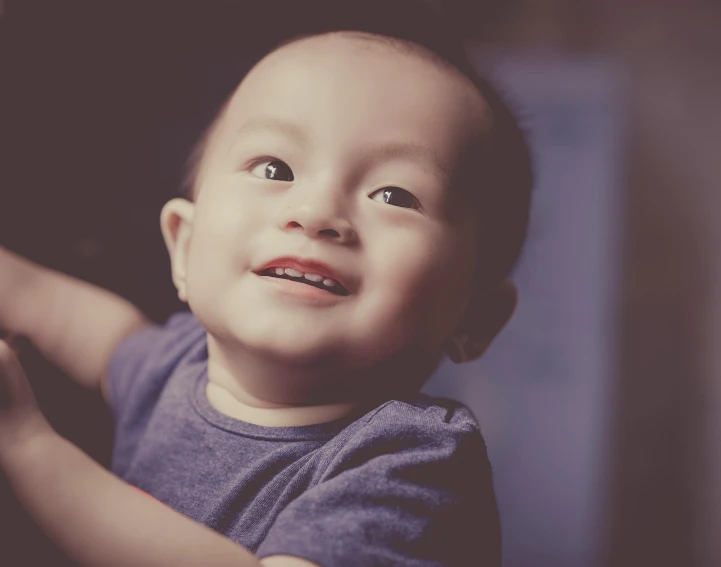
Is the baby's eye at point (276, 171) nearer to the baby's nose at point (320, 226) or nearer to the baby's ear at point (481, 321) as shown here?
the baby's nose at point (320, 226)

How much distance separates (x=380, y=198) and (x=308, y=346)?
4.9 inches

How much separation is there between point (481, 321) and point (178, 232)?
0.93 feet

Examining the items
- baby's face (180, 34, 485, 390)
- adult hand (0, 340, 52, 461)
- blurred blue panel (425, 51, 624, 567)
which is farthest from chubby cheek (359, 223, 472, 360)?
blurred blue panel (425, 51, 624, 567)

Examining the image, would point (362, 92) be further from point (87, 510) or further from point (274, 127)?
point (87, 510)

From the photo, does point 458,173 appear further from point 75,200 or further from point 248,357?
point 75,200

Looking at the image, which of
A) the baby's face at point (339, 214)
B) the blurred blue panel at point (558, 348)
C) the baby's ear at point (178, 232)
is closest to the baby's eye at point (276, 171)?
the baby's face at point (339, 214)

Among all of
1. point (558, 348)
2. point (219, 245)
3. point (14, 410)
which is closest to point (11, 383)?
point (14, 410)

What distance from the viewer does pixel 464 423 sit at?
0.50 m

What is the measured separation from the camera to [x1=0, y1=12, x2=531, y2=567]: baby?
417 mm

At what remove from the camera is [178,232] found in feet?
2.10

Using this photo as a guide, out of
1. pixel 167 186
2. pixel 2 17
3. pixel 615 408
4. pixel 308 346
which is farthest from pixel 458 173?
pixel 615 408

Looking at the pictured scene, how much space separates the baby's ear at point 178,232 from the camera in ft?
2.02

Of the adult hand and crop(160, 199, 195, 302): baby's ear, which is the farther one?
crop(160, 199, 195, 302): baby's ear

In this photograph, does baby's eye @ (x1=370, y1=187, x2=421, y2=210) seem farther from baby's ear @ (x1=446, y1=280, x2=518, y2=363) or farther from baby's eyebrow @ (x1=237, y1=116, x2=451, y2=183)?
baby's ear @ (x1=446, y1=280, x2=518, y2=363)
